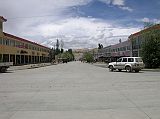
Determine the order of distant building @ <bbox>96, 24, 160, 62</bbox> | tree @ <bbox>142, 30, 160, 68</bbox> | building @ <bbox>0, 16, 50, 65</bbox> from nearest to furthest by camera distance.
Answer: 1. tree @ <bbox>142, 30, 160, 68</bbox>
2. distant building @ <bbox>96, 24, 160, 62</bbox>
3. building @ <bbox>0, 16, 50, 65</bbox>

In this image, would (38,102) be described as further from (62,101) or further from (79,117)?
(79,117)

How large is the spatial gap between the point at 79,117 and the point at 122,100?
350cm

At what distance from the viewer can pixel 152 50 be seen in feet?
145

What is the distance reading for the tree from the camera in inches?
1730

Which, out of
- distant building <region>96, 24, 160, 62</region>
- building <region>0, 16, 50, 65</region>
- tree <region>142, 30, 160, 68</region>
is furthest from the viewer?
building <region>0, 16, 50, 65</region>

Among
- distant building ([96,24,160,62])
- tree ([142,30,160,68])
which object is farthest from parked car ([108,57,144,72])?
distant building ([96,24,160,62])

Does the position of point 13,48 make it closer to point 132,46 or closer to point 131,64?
point 132,46

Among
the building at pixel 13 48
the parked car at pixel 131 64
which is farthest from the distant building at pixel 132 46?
the building at pixel 13 48

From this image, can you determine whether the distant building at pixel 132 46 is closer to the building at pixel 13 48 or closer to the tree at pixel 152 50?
the tree at pixel 152 50

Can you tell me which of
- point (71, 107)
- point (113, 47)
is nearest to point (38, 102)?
point (71, 107)

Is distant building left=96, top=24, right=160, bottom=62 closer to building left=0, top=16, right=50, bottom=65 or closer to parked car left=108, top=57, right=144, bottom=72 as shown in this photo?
parked car left=108, top=57, right=144, bottom=72

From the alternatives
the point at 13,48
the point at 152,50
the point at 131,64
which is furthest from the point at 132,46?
the point at 131,64

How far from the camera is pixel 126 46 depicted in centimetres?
9094

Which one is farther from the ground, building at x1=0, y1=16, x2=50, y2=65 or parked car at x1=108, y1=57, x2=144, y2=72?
building at x1=0, y1=16, x2=50, y2=65
